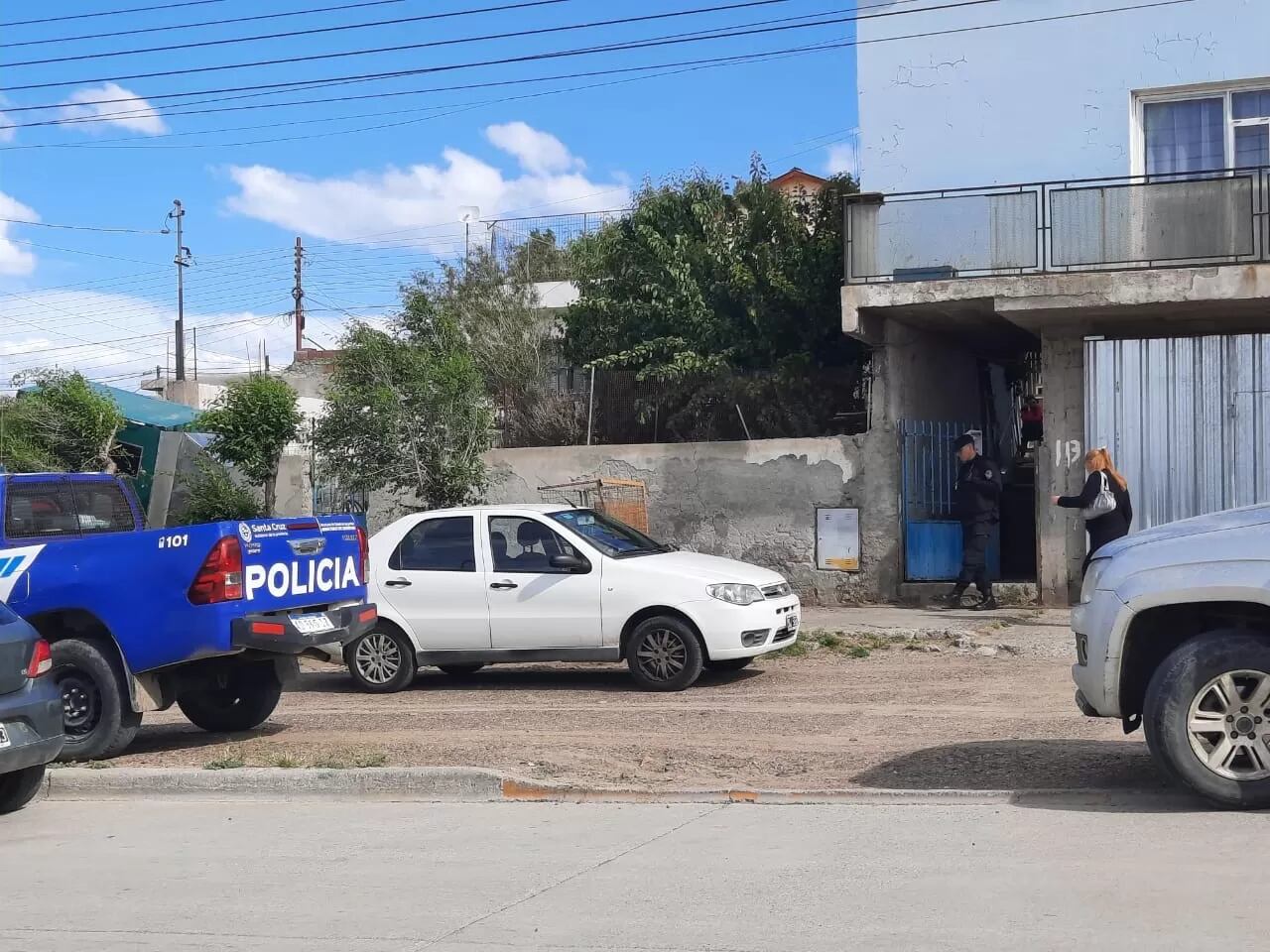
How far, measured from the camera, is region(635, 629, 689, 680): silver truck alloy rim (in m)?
11.7

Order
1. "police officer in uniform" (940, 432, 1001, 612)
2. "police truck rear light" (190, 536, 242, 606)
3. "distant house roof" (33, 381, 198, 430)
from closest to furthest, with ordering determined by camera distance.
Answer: "police truck rear light" (190, 536, 242, 606), "police officer in uniform" (940, 432, 1001, 612), "distant house roof" (33, 381, 198, 430)

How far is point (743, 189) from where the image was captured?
21125mm

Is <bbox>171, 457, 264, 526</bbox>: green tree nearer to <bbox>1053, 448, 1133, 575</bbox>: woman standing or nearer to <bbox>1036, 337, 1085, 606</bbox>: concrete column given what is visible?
<bbox>1036, 337, 1085, 606</bbox>: concrete column

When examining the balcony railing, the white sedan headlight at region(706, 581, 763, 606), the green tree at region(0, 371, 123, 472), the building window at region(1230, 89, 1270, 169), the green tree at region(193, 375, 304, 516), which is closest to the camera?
the white sedan headlight at region(706, 581, 763, 606)

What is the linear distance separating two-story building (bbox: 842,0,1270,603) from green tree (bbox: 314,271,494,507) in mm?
4971

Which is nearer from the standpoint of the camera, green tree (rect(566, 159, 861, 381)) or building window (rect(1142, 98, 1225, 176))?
building window (rect(1142, 98, 1225, 176))

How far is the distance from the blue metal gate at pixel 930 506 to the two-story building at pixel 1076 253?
0.09 ft

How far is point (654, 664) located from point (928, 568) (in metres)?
Result: 6.86

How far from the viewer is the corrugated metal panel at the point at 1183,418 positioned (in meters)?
15.8

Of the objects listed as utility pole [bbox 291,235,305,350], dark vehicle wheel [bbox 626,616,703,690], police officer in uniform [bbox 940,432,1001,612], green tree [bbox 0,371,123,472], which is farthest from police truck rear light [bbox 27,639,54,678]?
utility pole [bbox 291,235,305,350]

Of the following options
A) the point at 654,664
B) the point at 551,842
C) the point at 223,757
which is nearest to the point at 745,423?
the point at 654,664

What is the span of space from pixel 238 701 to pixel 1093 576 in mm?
6271

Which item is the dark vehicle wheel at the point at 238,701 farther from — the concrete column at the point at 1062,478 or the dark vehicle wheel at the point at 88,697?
the concrete column at the point at 1062,478

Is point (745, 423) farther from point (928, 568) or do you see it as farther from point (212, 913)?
point (212, 913)
